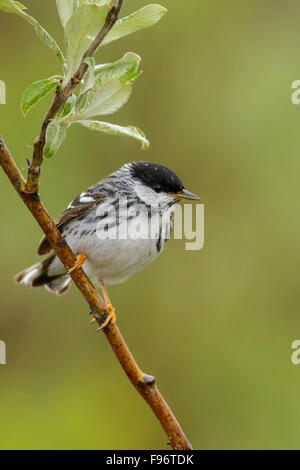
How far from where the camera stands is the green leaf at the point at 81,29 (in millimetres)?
1535

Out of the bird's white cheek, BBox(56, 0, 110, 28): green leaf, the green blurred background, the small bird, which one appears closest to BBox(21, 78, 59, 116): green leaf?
BBox(56, 0, 110, 28): green leaf

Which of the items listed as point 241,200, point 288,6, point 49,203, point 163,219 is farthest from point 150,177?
point 288,6

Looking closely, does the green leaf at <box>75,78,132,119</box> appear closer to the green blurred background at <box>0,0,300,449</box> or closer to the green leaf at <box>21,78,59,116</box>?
the green leaf at <box>21,78,59,116</box>

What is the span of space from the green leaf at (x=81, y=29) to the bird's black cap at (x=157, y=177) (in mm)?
1856

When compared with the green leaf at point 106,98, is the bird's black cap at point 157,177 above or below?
below

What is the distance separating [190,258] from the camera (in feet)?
18.1

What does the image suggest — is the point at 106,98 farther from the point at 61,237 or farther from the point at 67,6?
the point at 61,237

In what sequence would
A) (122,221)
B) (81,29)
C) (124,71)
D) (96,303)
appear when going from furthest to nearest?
(122,221), (96,303), (124,71), (81,29)

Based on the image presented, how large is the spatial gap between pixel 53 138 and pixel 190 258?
398cm

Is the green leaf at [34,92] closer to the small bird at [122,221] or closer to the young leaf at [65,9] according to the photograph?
the young leaf at [65,9]

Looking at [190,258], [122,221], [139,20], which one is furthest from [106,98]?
[190,258]

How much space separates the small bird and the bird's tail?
0.33 metres

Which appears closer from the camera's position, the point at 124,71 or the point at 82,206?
the point at 124,71

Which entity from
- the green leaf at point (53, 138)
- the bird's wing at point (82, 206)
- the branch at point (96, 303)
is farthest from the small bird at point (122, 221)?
the green leaf at point (53, 138)
